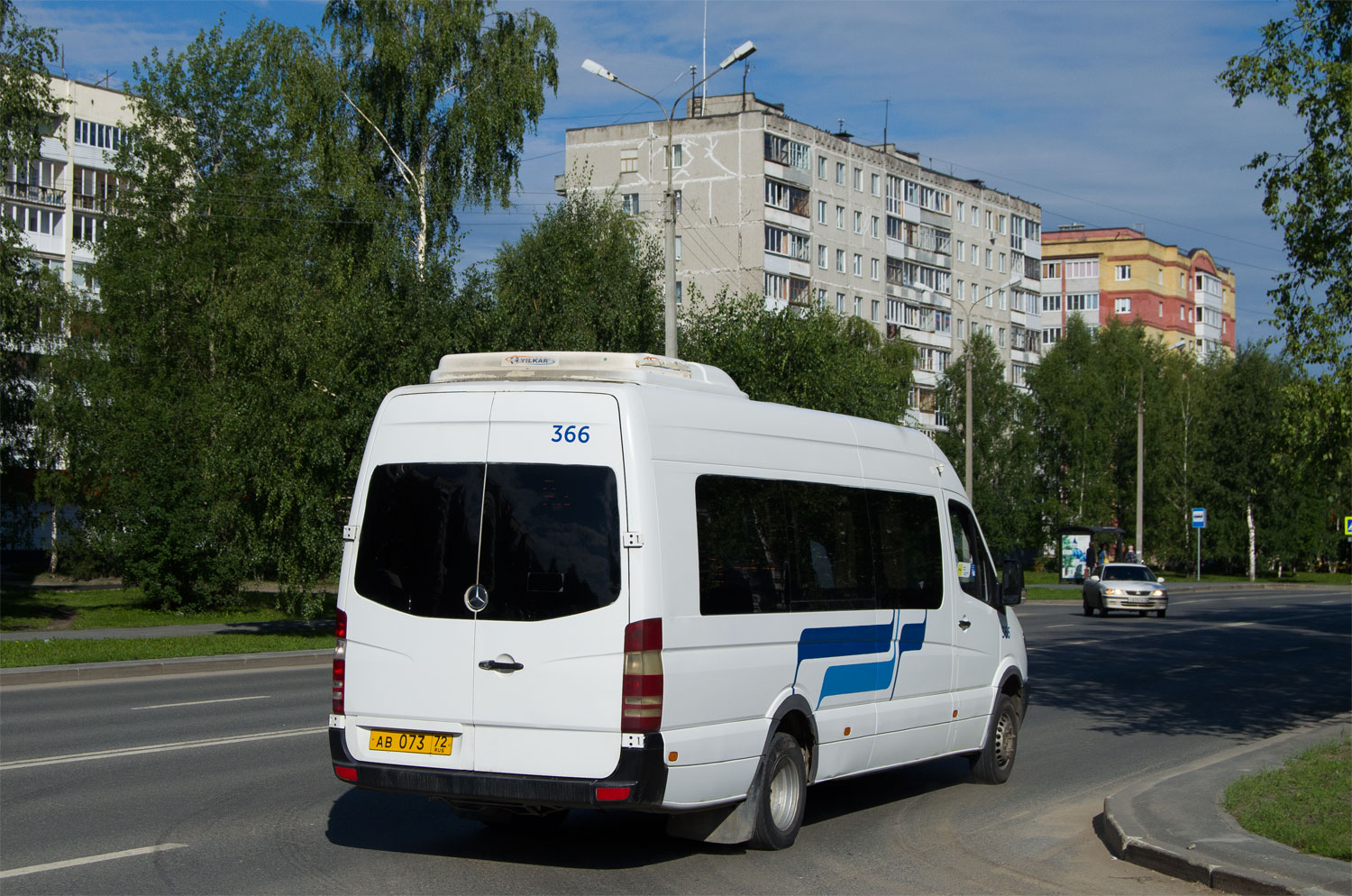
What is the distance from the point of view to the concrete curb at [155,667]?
1886cm

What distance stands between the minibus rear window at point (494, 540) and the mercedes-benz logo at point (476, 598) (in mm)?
24

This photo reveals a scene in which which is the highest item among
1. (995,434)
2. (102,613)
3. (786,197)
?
(786,197)

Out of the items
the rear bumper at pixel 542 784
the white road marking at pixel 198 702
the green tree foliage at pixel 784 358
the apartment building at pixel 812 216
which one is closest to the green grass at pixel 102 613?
the green tree foliage at pixel 784 358

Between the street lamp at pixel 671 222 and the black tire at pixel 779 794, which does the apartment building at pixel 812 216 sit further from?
the black tire at pixel 779 794

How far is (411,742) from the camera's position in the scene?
24.3ft

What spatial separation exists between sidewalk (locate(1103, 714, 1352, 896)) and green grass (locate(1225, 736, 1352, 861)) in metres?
0.12

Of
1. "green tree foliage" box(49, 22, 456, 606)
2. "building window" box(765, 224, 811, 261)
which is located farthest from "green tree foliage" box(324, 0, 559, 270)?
"building window" box(765, 224, 811, 261)

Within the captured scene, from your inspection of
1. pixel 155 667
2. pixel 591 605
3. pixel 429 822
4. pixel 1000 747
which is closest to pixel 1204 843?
pixel 1000 747

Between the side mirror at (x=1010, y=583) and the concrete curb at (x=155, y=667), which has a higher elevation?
the side mirror at (x=1010, y=583)

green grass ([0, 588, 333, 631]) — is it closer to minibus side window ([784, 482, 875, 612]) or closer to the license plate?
minibus side window ([784, 482, 875, 612])

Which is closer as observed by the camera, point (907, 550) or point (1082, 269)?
point (907, 550)

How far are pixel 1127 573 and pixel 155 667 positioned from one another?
94.1 feet

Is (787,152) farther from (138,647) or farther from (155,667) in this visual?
(155,667)

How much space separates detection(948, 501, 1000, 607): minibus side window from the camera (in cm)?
1066
